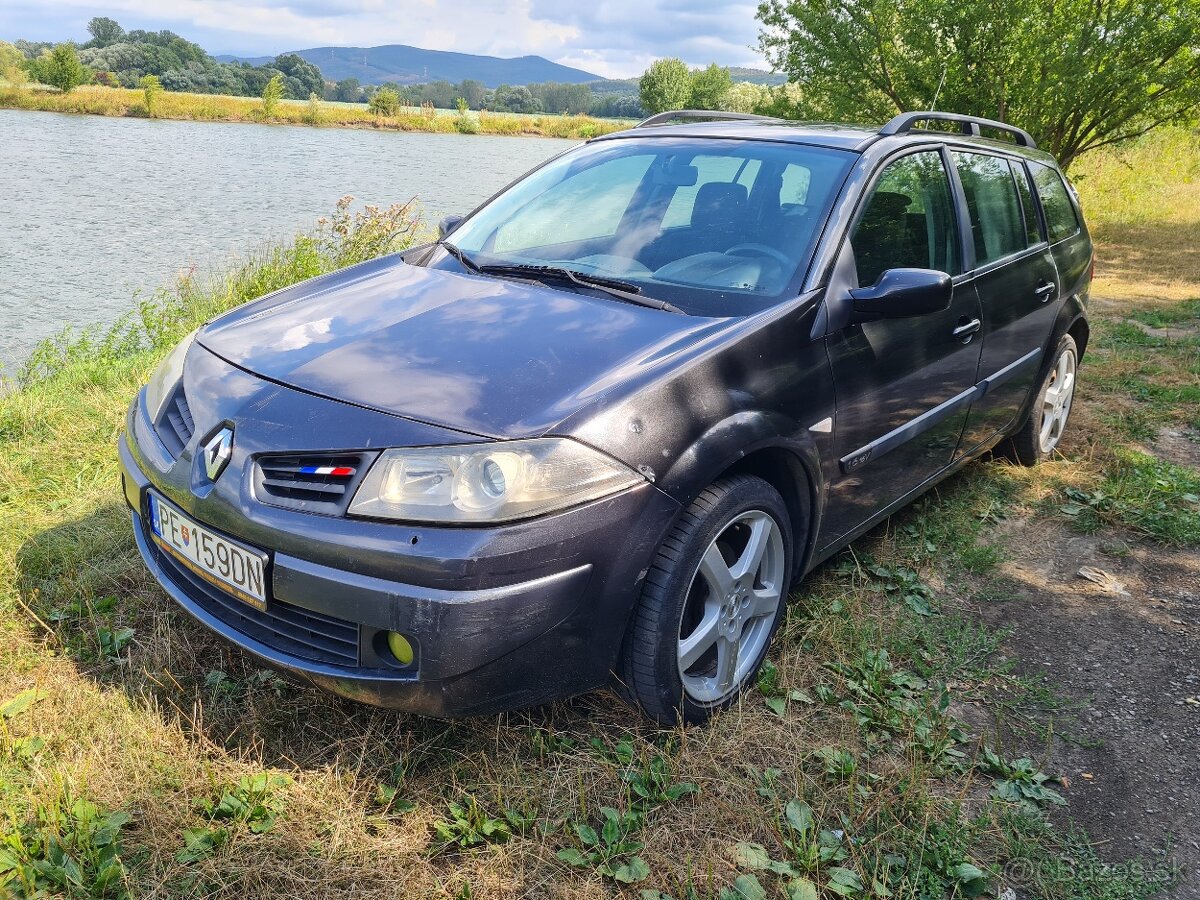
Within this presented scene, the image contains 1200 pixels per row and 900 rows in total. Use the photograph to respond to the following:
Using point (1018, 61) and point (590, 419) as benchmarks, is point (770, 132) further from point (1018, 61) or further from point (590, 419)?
point (1018, 61)

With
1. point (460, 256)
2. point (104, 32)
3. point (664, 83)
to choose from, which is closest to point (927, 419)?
point (460, 256)

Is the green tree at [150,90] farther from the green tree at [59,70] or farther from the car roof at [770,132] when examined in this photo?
the car roof at [770,132]

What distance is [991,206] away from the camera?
149 inches

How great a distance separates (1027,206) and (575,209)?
2.23 meters

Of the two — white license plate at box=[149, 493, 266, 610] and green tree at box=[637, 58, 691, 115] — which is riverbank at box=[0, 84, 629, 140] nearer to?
white license plate at box=[149, 493, 266, 610]

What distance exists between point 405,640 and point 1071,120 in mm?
12981

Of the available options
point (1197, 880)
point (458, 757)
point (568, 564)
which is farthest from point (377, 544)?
point (1197, 880)

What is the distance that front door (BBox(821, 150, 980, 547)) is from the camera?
284cm

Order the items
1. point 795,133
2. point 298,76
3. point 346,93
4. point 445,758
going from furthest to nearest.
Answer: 1. point 298,76
2. point 346,93
3. point 795,133
4. point 445,758

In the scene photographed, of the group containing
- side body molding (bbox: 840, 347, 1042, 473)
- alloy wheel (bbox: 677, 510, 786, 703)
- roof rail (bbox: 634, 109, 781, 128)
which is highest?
roof rail (bbox: 634, 109, 781, 128)

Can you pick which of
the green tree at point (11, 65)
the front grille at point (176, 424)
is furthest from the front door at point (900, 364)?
the green tree at point (11, 65)

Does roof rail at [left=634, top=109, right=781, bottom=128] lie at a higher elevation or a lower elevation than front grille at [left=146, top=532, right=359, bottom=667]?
higher

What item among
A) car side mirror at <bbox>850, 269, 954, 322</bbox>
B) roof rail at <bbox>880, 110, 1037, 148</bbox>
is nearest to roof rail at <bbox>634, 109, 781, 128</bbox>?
roof rail at <bbox>880, 110, 1037, 148</bbox>

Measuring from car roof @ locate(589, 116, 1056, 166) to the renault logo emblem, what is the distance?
82.3 inches
